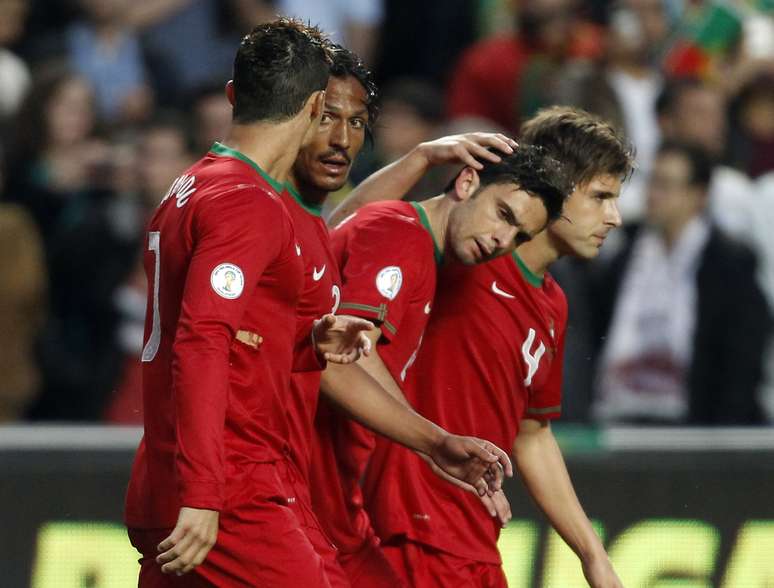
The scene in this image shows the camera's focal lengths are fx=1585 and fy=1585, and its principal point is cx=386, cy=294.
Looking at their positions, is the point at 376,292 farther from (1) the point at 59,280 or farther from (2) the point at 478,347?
(1) the point at 59,280

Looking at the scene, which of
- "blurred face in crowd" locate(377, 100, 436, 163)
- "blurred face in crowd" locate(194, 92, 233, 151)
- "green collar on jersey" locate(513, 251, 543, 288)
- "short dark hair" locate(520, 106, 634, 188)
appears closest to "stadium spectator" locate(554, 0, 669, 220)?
"blurred face in crowd" locate(377, 100, 436, 163)

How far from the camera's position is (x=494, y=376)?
4.75m

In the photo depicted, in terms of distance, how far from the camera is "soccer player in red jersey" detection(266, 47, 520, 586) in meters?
4.03

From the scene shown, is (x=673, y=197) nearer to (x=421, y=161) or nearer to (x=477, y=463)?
(x=421, y=161)

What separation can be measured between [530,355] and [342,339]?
40.3 inches

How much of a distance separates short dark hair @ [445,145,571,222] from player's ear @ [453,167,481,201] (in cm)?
1

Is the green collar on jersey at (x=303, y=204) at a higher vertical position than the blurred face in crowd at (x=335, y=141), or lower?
lower

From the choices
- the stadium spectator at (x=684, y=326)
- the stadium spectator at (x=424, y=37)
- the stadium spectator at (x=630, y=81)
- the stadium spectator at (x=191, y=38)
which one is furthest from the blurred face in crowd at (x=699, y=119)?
the stadium spectator at (x=191, y=38)

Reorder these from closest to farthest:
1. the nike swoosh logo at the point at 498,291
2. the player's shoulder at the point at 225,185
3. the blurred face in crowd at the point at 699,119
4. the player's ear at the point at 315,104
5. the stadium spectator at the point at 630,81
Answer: the player's shoulder at the point at 225,185 → the player's ear at the point at 315,104 → the nike swoosh logo at the point at 498,291 → the stadium spectator at the point at 630,81 → the blurred face in crowd at the point at 699,119

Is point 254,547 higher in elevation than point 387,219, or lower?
lower

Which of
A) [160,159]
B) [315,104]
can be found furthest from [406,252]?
[160,159]

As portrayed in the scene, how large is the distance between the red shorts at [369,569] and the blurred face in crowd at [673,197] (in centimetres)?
361

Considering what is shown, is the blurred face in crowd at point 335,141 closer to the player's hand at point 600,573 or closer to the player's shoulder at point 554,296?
the player's shoulder at point 554,296

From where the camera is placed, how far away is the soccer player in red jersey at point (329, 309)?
Answer: 13.2ft
